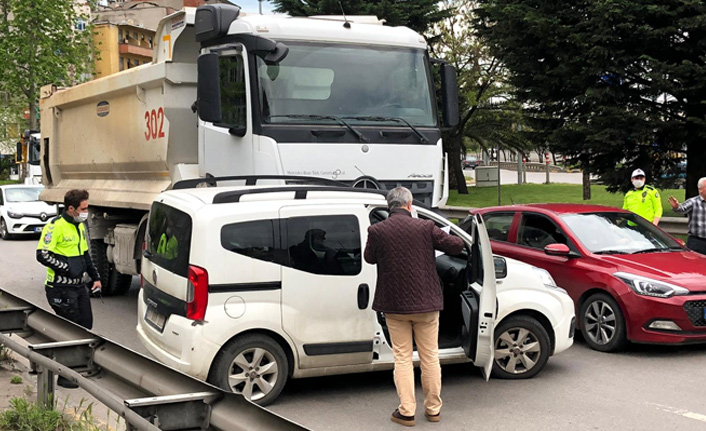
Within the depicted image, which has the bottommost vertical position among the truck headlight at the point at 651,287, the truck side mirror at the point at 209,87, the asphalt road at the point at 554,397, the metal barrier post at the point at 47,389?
the asphalt road at the point at 554,397

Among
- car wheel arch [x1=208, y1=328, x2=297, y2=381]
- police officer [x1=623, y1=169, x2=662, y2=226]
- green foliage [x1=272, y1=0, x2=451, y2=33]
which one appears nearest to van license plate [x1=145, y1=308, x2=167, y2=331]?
car wheel arch [x1=208, y1=328, x2=297, y2=381]

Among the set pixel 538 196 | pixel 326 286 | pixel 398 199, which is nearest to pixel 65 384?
pixel 326 286

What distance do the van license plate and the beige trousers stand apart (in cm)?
187

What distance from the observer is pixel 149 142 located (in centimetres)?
1038

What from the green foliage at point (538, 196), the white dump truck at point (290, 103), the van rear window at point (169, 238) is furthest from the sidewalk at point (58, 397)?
the green foliage at point (538, 196)

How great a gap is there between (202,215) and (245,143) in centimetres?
227

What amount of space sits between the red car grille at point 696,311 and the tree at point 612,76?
32.8 feet

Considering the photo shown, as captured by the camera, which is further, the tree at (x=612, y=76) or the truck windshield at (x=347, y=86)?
the tree at (x=612, y=76)

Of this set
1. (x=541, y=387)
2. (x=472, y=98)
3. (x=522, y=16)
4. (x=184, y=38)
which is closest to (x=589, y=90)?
(x=522, y=16)

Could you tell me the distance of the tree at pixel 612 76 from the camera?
1680cm

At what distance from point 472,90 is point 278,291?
104 ft

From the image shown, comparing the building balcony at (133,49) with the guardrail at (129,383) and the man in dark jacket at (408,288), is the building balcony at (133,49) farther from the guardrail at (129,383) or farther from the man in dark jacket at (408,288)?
the man in dark jacket at (408,288)

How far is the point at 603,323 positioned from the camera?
835 cm

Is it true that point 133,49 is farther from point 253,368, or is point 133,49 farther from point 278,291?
point 253,368
